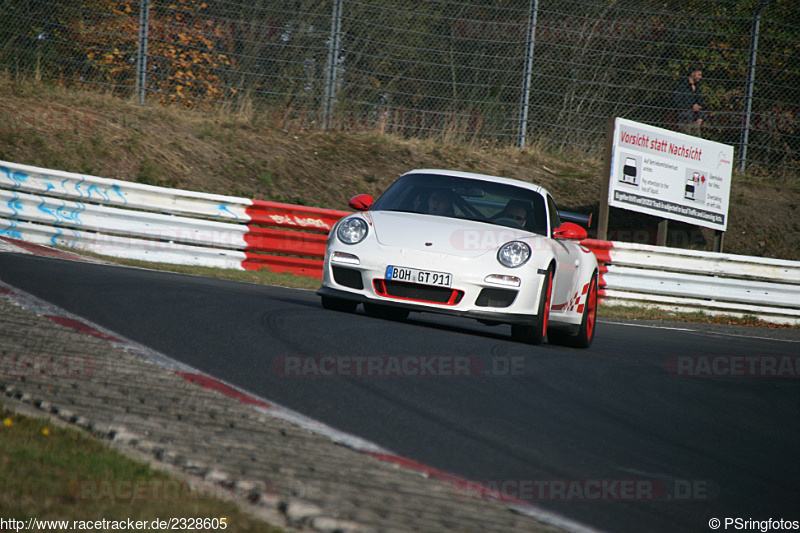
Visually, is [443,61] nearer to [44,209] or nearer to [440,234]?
[44,209]

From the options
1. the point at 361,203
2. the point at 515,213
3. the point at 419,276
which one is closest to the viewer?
the point at 419,276

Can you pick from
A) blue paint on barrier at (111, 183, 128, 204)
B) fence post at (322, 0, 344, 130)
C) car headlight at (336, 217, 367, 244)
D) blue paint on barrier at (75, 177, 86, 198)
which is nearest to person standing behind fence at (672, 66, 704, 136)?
fence post at (322, 0, 344, 130)

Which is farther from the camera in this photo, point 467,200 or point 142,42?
point 142,42

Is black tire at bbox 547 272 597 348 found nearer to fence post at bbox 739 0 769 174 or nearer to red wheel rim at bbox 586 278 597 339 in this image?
red wheel rim at bbox 586 278 597 339

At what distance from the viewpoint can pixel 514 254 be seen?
754cm

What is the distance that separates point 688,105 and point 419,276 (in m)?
14.2

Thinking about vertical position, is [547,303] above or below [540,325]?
above

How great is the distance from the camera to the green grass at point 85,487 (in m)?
2.93

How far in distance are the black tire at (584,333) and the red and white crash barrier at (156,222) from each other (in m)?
6.12

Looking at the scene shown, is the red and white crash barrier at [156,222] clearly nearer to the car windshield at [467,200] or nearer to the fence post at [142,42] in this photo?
the fence post at [142,42]

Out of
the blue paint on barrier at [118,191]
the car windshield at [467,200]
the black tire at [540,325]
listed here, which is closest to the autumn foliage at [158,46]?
the blue paint on barrier at [118,191]

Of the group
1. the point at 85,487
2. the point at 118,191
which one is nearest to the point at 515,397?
the point at 85,487

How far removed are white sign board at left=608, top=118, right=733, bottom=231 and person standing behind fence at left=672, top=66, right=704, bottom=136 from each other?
155cm

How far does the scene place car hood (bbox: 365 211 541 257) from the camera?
7.50 meters
